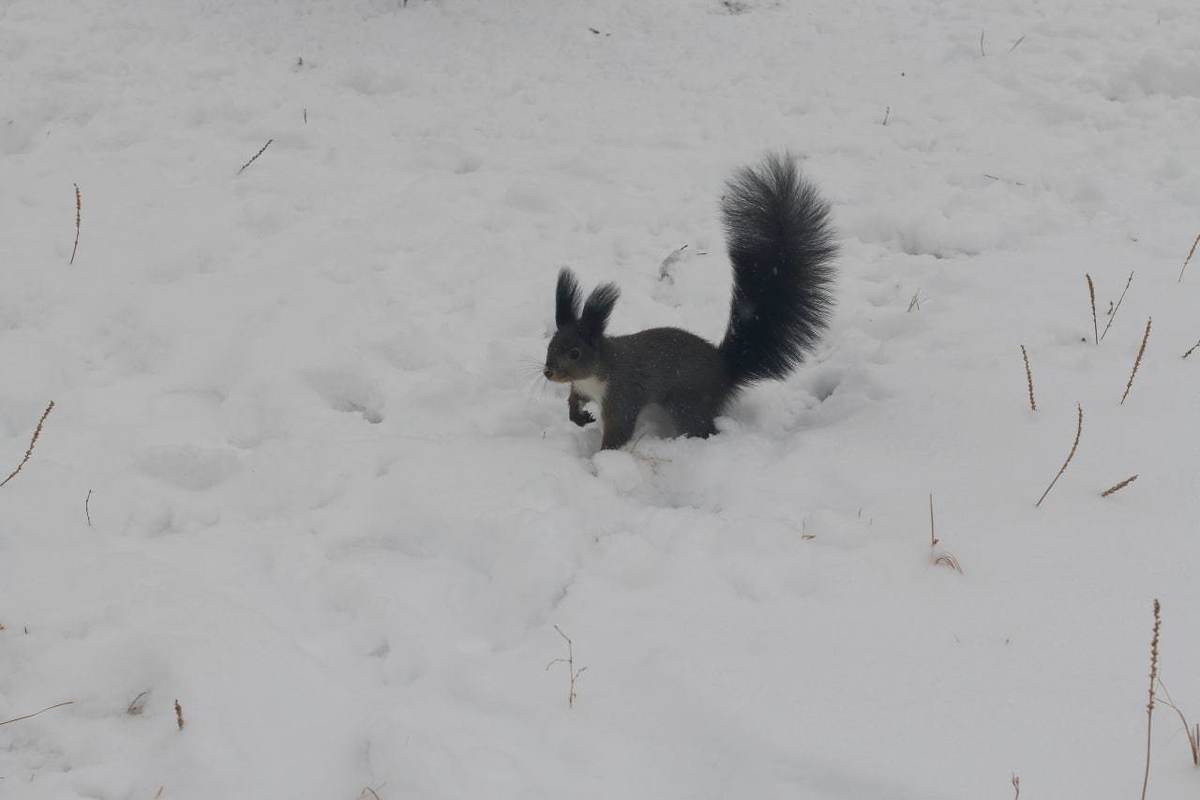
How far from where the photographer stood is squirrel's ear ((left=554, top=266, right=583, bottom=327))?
122 inches

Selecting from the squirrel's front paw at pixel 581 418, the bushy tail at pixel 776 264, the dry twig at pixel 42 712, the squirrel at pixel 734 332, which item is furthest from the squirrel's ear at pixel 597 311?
the dry twig at pixel 42 712

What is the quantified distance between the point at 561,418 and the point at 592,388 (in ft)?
0.83

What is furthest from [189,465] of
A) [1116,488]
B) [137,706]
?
[1116,488]

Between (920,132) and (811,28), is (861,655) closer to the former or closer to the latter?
(920,132)

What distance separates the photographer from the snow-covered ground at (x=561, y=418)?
79.1 inches

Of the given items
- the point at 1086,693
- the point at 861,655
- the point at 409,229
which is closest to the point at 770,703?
the point at 861,655

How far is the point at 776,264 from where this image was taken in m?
3.18

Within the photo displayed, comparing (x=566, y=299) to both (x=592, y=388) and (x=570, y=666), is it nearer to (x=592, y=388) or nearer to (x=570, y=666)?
(x=592, y=388)

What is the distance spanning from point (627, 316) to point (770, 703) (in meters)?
2.05

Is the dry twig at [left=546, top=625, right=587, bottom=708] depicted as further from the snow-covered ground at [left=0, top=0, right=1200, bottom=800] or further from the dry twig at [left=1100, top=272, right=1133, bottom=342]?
the dry twig at [left=1100, top=272, right=1133, bottom=342]

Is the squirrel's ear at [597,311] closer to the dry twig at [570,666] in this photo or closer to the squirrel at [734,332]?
the squirrel at [734,332]

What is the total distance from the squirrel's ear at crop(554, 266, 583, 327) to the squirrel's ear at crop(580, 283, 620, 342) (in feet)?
0.13

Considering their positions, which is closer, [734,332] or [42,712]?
[42,712]

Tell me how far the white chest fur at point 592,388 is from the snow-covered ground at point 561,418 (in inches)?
6.6
